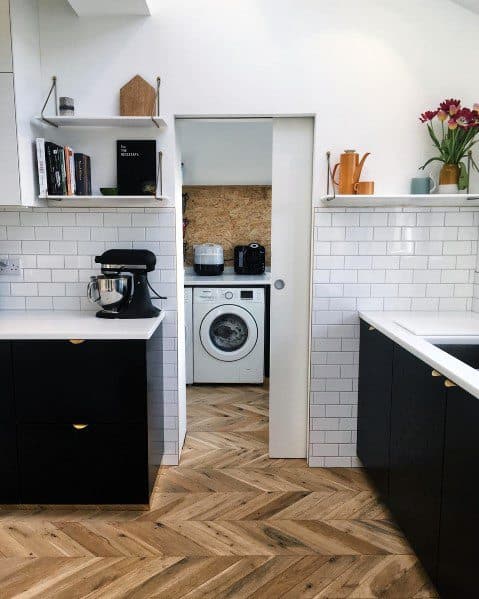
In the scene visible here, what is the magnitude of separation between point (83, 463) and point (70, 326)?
2.10 ft

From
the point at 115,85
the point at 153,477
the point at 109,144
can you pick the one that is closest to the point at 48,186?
the point at 109,144

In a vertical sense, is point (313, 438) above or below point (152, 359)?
below

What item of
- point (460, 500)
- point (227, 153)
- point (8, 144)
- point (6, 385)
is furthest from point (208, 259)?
point (460, 500)

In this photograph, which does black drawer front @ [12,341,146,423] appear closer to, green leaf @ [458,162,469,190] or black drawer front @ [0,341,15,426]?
black drawer front @ [0,341,15,426]

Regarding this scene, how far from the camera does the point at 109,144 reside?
8.54 ft

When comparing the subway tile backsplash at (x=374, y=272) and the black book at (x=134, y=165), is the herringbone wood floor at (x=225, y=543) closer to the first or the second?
the subway tile backsplash at (x=374, y=272)

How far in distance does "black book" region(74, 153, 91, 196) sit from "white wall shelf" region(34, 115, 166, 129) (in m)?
0.17

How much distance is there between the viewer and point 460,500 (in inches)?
57.0

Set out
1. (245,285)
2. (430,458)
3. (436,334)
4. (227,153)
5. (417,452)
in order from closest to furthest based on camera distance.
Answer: (430,458) < (417,452) < (436,334) < (245,285) < (227,153)

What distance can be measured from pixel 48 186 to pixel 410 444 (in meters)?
2.07

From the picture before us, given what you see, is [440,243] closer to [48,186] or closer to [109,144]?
[109,144]

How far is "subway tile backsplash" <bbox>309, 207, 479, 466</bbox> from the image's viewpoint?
264cm

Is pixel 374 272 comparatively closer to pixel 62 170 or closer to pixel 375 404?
pixel 375 404

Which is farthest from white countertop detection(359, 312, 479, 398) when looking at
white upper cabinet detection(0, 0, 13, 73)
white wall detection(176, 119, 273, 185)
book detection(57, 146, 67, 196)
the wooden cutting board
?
white wall detection(176, 119, 273, 185)
